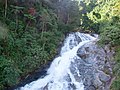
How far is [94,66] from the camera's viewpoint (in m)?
16.7

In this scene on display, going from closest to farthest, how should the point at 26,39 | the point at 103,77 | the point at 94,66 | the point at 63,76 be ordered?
the point at 103,77 → the point at 63,76 → the point at 94,66 → the point at 26,39

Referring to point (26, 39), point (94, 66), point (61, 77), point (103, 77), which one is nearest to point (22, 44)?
point (26, 39)

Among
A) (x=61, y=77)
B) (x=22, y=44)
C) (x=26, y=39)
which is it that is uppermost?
(x=26, y=39)

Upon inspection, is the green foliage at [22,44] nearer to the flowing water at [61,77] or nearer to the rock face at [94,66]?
the flowing water at [61,77]

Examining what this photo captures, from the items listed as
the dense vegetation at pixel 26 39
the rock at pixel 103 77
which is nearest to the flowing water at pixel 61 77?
the dense vegetation at pixel 26 39

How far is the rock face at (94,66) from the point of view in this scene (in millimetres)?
15054

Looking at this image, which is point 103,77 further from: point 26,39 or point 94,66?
point 26,39

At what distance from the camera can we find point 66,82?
15648 mm

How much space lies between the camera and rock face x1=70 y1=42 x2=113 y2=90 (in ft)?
49.4

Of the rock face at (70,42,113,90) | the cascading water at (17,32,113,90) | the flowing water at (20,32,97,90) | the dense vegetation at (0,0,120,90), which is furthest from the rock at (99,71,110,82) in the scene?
the flowing water at (20,32,97,90)

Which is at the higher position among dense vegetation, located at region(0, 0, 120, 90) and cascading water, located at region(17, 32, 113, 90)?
dense vegetation, located at region(0, 0, 120, 90)

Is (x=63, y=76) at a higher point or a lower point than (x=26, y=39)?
lower

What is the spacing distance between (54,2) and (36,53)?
13.2m

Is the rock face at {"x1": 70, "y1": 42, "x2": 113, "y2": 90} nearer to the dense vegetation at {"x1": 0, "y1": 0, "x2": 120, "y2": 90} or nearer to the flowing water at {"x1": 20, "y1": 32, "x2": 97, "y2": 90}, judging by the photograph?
the flowing water at {"x1": 20, "y1": 32, "x2": 97, "y2": 90}
